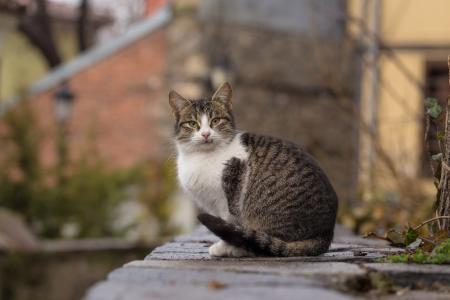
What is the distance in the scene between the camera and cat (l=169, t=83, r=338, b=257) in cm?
388

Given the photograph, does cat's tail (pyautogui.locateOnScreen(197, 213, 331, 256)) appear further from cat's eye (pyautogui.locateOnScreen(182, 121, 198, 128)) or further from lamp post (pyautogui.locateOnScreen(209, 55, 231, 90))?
lamp post (pyautogui.locateOnScreen(209, 55, 231, 90))

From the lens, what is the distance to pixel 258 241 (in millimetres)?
3801

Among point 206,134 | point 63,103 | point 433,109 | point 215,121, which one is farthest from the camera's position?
point 63,103

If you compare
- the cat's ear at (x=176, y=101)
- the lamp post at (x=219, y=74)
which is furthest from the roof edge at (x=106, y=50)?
the cat's ear at (x=176, y=101)

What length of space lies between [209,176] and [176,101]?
538 millimetres

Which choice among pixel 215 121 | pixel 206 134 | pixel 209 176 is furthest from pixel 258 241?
pixel 215 121

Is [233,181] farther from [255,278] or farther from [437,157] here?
[255,278]

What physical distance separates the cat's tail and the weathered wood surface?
9 cm

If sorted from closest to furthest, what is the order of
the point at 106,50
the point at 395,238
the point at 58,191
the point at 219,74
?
the point at 395,238
the point at 219,74
the point at 58,191
the point at 106,50

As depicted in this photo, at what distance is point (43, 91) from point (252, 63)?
13.6 ft

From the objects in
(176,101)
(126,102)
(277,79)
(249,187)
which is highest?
(277,79)

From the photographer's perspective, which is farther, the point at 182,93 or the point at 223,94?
the point at 182,93

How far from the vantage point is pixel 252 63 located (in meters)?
18.2

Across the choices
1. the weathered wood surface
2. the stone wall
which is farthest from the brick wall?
the weathered wood surface
